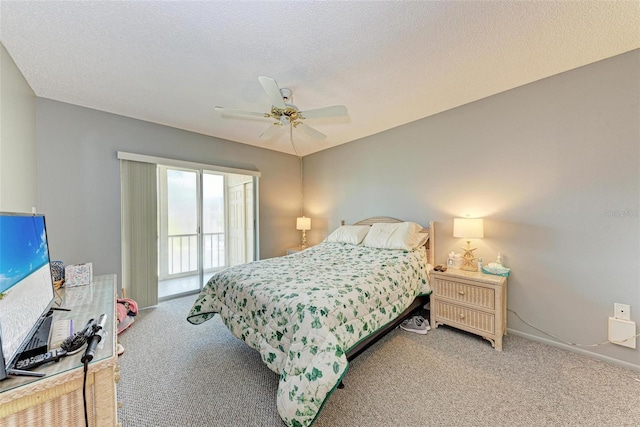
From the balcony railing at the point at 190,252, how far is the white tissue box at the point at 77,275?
7.55 ft

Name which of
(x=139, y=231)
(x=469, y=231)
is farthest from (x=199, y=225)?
(x=469, y=231)

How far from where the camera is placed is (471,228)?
7.96 feet

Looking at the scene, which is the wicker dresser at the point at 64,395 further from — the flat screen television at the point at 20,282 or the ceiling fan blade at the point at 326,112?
the ceiling fan blade at the point at 326,112

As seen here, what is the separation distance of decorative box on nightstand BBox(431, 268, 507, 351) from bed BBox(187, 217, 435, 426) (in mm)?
183

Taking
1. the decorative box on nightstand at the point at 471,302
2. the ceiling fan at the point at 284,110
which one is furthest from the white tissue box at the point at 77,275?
the decorative box on nightstand at the point at 471,302

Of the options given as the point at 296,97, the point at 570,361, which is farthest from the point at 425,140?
the point at 570,361

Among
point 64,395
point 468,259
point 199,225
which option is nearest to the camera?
point 64,395

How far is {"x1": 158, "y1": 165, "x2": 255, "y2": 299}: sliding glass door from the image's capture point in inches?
147

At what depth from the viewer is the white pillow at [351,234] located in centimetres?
335

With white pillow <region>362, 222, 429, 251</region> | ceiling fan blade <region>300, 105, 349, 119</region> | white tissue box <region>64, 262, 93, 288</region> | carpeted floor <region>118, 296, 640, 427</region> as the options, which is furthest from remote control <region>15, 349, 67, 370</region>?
white pillow <region>362, 222, 429, 251</region>

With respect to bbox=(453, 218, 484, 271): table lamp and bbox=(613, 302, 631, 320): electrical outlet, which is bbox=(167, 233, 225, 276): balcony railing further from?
bbox=(613, 302, 631, 320): electrical outlet

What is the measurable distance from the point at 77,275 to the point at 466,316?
3.40 meters

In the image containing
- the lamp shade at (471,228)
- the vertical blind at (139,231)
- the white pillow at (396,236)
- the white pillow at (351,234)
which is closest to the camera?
the lamp shade at (471,228)

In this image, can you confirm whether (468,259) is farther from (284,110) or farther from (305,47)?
(305,47)
